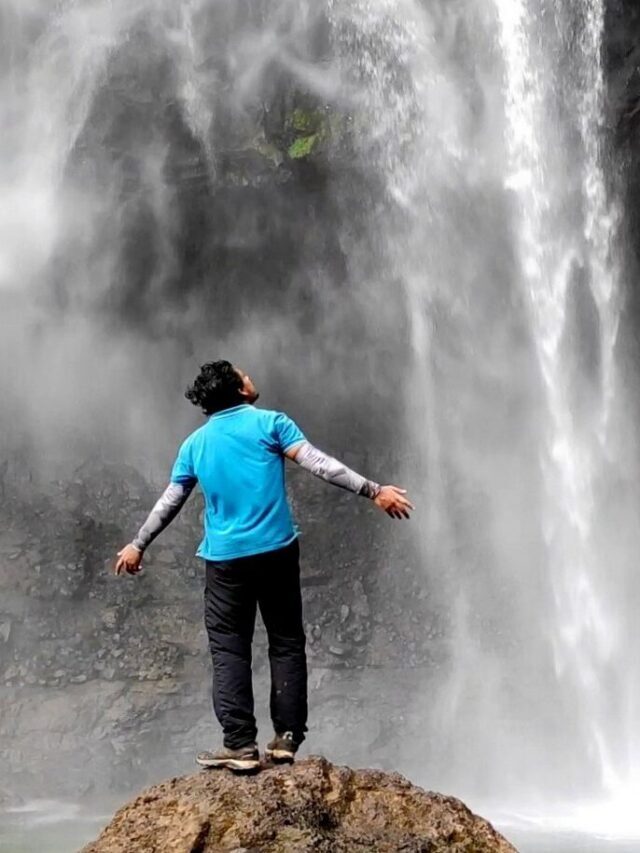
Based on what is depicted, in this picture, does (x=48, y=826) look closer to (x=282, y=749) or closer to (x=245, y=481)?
(x=282, y=749)

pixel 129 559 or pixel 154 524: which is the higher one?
pixel 154 524

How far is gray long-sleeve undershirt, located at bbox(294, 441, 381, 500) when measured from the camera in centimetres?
334

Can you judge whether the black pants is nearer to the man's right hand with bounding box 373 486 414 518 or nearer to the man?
the man

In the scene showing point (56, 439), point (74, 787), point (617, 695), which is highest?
point (56, 439)

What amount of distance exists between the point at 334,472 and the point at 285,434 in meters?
0.25

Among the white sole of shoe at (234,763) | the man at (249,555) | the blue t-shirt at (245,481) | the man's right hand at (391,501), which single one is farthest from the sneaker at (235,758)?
the man's right hand at (391,501)

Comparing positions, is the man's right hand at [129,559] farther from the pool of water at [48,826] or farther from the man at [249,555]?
the pool of water at [48,826]

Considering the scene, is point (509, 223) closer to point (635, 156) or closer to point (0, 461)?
point (635, 156)

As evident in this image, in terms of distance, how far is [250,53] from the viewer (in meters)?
12.8

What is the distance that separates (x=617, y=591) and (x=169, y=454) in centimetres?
606

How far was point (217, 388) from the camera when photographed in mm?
3619

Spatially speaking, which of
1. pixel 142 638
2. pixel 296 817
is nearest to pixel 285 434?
pixel 296 817

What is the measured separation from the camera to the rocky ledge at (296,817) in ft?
9.35

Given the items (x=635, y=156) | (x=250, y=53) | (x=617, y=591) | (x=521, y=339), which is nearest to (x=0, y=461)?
(x=250, y=53)
